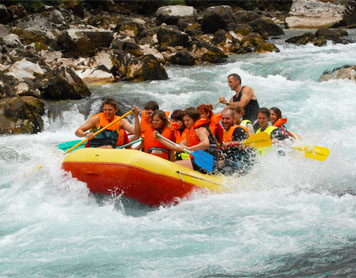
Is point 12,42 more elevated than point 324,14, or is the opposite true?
point 324,14

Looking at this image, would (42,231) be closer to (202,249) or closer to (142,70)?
(202,249)

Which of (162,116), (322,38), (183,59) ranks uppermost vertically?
(162,116)

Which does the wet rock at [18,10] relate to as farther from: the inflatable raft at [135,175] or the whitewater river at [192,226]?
→ the inflatable raft at [135,175]

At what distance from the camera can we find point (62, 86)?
1052 cm

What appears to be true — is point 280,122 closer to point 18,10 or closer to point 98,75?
point 98,75

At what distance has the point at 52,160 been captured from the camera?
593 cm

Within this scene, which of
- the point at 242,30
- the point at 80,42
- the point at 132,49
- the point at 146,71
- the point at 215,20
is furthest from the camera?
the point at 215,20

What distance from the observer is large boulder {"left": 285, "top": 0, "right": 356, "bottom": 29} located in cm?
2064

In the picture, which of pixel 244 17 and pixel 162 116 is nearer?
pixel 162 116

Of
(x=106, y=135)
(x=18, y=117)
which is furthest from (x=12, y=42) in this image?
(x=106, y=135)

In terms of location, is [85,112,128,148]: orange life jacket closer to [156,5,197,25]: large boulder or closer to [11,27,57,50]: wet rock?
[11,27,57,50]: wet rock

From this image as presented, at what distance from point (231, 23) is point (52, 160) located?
→ 50.2 ft

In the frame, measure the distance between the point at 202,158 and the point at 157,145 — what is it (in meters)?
0.55

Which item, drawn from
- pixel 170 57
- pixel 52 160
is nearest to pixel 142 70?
pixel 170 57
